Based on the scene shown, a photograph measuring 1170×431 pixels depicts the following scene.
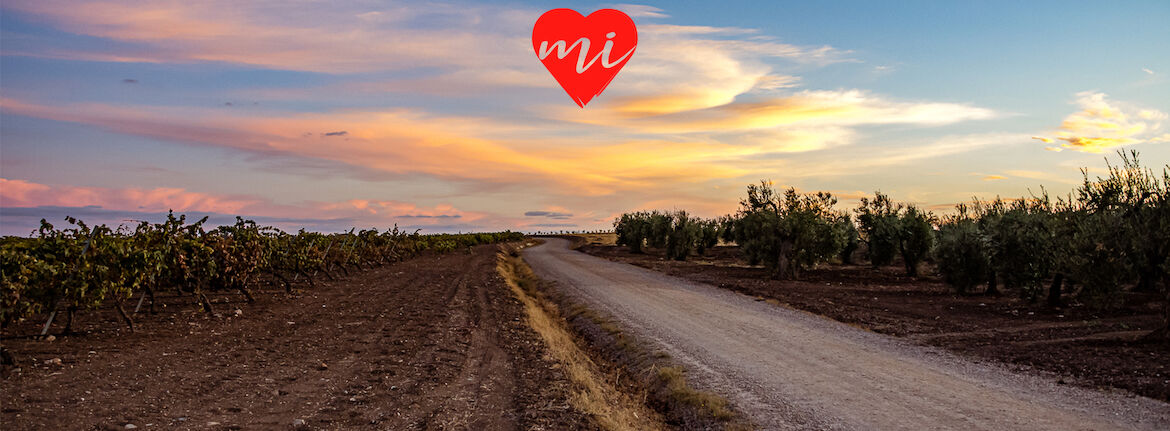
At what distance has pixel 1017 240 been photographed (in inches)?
1067

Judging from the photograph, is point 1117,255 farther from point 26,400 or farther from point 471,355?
point 26,400

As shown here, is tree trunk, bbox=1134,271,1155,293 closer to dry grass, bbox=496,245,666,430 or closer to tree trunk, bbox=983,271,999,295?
tree trunk, bbox=983,271,999,295

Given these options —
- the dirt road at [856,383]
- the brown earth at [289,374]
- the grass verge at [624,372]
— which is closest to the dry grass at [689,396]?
the grass verge at [624,372]

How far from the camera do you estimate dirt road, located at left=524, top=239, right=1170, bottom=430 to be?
991 centimetres

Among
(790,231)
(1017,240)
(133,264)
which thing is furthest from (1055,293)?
(133,264)

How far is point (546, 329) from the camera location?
19719 mm

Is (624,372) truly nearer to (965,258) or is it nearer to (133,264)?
(133,264)

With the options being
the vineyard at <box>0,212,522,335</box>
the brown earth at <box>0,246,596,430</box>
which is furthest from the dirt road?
the vineyard at <box>0,212,522,335</box>

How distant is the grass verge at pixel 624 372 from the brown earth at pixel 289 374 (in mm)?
710

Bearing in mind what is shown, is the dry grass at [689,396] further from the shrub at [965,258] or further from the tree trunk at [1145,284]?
the tree trunk at [1145,284]

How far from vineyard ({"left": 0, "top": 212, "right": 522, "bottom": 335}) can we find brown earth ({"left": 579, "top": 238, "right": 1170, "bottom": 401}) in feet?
64.3

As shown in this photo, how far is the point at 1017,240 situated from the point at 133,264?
31.0 meters

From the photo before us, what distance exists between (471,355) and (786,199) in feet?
106

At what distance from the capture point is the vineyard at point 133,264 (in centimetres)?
1383
